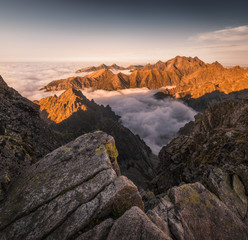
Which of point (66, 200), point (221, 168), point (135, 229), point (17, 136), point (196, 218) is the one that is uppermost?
point (17, 136)

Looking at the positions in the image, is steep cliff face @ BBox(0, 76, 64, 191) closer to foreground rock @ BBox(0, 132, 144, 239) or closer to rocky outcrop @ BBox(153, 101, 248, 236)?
foreground rock @ BBox(0, 132, 144, 239)

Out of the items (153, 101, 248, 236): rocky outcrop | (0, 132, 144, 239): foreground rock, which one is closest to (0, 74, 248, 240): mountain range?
(0, 132, 144, 239): foreground rock

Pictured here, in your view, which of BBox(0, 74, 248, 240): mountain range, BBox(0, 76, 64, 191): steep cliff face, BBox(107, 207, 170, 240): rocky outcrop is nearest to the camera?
BBox(107, 207, 170, 240): rocky outcrop

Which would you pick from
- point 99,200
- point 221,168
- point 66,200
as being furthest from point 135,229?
point 221,168

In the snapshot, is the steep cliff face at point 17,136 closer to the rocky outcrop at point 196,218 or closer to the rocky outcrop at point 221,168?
the rocky outcrop at point 196,218

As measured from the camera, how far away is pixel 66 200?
13172 millimetres

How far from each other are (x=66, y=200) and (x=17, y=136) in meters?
18.1

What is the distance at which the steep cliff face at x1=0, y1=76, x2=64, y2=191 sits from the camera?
1788 centimetres

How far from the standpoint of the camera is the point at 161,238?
10.1 m

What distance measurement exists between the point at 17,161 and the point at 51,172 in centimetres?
667

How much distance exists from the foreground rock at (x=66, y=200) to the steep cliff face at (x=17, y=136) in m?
2.34

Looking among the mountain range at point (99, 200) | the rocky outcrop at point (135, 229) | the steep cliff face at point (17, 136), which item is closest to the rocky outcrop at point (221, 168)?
the mountain range at point (99, 200)

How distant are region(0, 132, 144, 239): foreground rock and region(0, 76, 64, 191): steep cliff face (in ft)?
7.69

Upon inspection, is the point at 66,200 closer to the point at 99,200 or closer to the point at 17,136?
the point at 99,200
